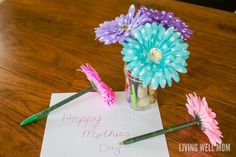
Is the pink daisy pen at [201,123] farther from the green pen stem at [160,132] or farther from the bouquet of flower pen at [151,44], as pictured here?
the bouquet of flower pen at [151,44]

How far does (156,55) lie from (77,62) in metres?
0.38

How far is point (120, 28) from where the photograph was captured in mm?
579

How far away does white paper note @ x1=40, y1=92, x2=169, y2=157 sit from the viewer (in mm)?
626

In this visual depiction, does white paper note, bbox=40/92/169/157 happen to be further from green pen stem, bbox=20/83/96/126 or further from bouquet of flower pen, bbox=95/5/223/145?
bouquet of flower pen, bbox=95/5/223/145

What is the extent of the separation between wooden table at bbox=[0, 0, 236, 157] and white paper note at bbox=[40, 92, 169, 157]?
1.0 inches

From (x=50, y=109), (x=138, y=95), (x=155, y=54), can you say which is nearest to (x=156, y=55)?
(x=155, y=54)

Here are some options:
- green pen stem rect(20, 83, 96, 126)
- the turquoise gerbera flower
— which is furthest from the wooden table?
the turquoise gerbera flower

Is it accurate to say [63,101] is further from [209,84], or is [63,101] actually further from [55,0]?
[55,0]

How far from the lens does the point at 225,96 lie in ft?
2.46

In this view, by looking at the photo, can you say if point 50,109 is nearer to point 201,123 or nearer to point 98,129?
point 98,129

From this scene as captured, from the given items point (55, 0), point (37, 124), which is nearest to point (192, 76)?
point (37, 124)

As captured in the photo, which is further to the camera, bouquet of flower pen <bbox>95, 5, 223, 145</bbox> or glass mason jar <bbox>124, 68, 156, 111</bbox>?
glass mason jar <bbox>124, 68, 156, 111</bbox>

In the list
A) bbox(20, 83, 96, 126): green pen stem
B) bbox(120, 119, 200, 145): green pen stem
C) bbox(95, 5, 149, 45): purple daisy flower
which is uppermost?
bbox(95, 5, 149, 45): purple daisy flower

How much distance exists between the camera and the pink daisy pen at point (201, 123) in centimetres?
62
